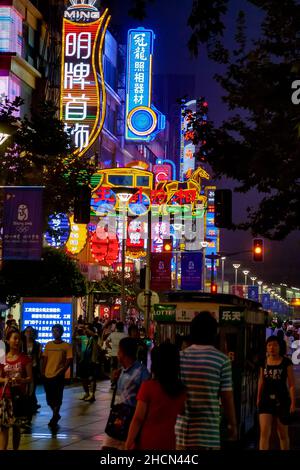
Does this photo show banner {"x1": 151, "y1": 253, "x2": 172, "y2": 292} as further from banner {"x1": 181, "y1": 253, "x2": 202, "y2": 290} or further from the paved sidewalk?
→ the paved sidewalk

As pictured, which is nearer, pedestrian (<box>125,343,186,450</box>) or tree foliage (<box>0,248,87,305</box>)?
pedestrian (<box>125,343,186,450</box>)

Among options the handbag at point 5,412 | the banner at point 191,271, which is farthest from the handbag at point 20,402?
the banner at point 191,271

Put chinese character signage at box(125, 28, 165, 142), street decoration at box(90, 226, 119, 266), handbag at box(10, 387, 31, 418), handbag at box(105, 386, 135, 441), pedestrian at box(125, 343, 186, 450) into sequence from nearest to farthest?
1. pedestrian at box(125, 343, 186, 450)
2. handbag at box(105, 386, 135, 441)
3. handbag at box(10, 387, 31, 418)
4. street decoration at box(90, 226, 119, 266)
5. chinese character signage at box(125, 28, 165, 142)

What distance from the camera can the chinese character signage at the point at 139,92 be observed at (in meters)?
63.1

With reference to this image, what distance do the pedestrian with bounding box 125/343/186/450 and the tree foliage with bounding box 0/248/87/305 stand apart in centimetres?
2817

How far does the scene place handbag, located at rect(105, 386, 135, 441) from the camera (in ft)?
26.5

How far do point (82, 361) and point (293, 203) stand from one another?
634cm

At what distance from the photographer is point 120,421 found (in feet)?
27.0

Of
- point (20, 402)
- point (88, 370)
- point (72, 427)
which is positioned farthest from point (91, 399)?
point (20, 402)

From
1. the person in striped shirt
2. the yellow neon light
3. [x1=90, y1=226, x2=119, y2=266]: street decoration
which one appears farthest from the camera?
the yellow neon light

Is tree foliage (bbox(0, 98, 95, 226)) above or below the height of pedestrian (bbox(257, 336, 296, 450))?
above

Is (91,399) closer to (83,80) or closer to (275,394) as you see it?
(275,394)

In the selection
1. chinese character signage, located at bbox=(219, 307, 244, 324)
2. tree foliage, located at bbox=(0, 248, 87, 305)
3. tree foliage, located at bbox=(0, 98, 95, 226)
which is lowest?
chinese character signage, located at bbox=(219, 307, 244, 324)

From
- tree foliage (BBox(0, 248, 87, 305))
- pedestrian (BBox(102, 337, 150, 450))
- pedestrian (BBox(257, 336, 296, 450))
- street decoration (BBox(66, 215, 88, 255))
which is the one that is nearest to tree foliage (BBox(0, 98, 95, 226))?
tree foliage (BBox(0, 248, 87, 305))
